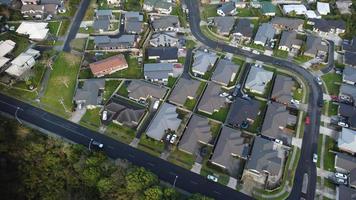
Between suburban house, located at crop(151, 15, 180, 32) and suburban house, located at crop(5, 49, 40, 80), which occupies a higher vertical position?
suburban house, located at crop(151, 15, 180, 32)

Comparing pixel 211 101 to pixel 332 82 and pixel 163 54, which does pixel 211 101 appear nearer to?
pixel 163 54

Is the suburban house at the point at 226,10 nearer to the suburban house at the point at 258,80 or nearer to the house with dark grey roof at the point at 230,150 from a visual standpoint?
the suburban house at the point at 258,80

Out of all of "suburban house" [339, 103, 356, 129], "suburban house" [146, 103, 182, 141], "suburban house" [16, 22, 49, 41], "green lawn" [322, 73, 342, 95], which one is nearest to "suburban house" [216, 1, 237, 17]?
"green lawn" [322, 73, 342, 95]

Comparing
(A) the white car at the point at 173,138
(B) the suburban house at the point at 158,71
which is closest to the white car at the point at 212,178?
(A) the white car at the point at 173,138

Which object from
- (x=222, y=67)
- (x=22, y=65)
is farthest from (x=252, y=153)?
(x=22, y=65)

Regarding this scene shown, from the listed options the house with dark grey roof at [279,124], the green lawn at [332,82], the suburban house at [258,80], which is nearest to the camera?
the house with dark grey roof at [279,124]

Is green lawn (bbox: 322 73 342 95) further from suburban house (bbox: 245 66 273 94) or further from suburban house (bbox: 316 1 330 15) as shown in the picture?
suburban house (bbox: 316 1 330 15)

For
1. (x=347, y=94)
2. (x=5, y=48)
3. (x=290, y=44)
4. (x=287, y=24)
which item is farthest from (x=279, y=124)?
(x=5, y=48)
